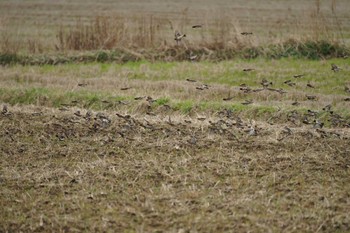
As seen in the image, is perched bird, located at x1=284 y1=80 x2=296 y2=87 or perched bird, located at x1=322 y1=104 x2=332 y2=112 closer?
perched bird, located at x1=322 y1=104 x2=332 y2=112

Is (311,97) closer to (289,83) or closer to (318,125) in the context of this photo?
Result: (289,83)

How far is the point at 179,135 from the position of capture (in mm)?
6547

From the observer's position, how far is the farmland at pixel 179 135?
4.57 m

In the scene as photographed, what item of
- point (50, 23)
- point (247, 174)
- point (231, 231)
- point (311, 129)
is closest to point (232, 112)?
point (311, 129)

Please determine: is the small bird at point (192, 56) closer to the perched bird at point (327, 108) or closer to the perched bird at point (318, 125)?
the perched bird at point (327, 108)

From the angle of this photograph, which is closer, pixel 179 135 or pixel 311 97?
pixel 179 135

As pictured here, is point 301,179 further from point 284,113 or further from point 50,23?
point 50,23

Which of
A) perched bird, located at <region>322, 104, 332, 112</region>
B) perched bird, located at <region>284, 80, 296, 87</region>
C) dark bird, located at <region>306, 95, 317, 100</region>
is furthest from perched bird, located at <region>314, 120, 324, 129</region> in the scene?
perched bird, located at <region>284, 80, 296, 87</region>

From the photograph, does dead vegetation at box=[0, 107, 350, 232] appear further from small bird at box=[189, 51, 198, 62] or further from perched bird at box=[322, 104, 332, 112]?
small bird at box=[189, 51, 198, 62]

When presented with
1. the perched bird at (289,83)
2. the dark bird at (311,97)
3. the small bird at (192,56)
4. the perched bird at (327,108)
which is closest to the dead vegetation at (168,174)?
the perched bird at (327,108)

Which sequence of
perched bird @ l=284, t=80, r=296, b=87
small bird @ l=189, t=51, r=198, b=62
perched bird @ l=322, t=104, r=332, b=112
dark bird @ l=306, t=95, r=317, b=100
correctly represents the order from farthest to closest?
small bird @ l=189, t=51, r=198, b=62, perched bird @ l=284, t=80, r=296, b=87, dark bird @ l=306, t=95, r=317, b=100, perched bird @ l=322, t=104, r=332, b=112

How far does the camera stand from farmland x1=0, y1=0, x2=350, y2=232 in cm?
457

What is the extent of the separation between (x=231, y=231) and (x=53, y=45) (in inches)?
440

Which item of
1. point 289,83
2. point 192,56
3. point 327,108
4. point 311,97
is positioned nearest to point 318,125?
point 327,108
